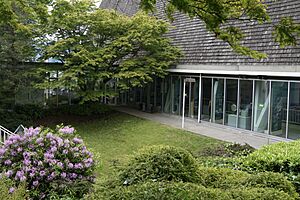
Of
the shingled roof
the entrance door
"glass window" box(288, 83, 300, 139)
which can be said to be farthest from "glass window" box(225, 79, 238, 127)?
"glass window" box(288, 83, 300, 139)

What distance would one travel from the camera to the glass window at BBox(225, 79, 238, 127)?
46.2 ft

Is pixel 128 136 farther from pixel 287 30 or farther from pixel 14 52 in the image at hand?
pixel 287 30

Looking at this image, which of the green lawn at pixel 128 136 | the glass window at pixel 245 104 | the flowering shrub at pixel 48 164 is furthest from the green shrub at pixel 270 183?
the glass window at pixel 245 104

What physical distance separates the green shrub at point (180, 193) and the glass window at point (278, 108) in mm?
9565

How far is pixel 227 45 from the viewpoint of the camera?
46.0 ft

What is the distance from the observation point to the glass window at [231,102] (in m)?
14.1

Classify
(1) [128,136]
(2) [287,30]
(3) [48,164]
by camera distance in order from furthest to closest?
(1) [128,136]
(3) [48,164]
(2) [287,30]

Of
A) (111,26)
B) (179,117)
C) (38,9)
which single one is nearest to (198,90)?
(179,117)

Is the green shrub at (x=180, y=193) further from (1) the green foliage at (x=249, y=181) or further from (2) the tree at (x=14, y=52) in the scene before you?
(2) the tree at (x=14, y=52)

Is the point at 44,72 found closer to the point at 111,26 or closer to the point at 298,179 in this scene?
the point at 111,26

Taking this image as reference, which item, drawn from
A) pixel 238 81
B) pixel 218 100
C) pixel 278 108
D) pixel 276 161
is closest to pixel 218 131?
pixel 218 100

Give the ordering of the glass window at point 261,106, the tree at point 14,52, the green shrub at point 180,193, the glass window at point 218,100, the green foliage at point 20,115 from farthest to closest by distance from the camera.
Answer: the green foliage at point 20,115
the tree at point 14,52
the glass window at point 218,100
the glass window at point 261,106
the green shrub at point 180,193

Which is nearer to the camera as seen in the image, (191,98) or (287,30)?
(287,30)

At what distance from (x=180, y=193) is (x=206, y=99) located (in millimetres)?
12948
